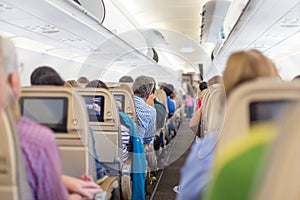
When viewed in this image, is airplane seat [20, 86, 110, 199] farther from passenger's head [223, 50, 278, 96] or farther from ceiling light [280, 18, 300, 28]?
ceiling light [280, 18, 300, 28]

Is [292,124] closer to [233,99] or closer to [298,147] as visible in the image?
[298,147]

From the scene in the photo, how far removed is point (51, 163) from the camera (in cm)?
132

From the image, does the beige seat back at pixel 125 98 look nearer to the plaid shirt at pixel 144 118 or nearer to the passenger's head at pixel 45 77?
the plaid shirt at pixel 144 118

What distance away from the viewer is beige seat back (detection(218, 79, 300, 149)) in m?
1.02

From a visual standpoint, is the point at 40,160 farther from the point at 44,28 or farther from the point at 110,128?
the point at 44,28

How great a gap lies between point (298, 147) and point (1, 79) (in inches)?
35.3

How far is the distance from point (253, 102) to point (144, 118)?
2.92 meters

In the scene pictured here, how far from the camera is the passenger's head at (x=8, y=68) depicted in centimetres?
125

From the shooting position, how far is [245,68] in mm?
1163

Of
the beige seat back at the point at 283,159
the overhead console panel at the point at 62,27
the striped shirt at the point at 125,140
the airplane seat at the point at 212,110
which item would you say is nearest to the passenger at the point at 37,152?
the airplane seat at the point at 212,110

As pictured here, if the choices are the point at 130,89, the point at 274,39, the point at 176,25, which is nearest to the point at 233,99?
the point at 130,89

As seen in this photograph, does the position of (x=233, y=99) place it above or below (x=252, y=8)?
below

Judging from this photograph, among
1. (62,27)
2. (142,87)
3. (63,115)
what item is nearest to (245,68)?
(63,115)

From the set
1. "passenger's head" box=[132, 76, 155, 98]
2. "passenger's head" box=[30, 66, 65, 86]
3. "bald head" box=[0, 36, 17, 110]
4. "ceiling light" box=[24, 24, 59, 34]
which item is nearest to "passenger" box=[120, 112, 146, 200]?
"passenger's head" box=[132, 76, 155, 98]
